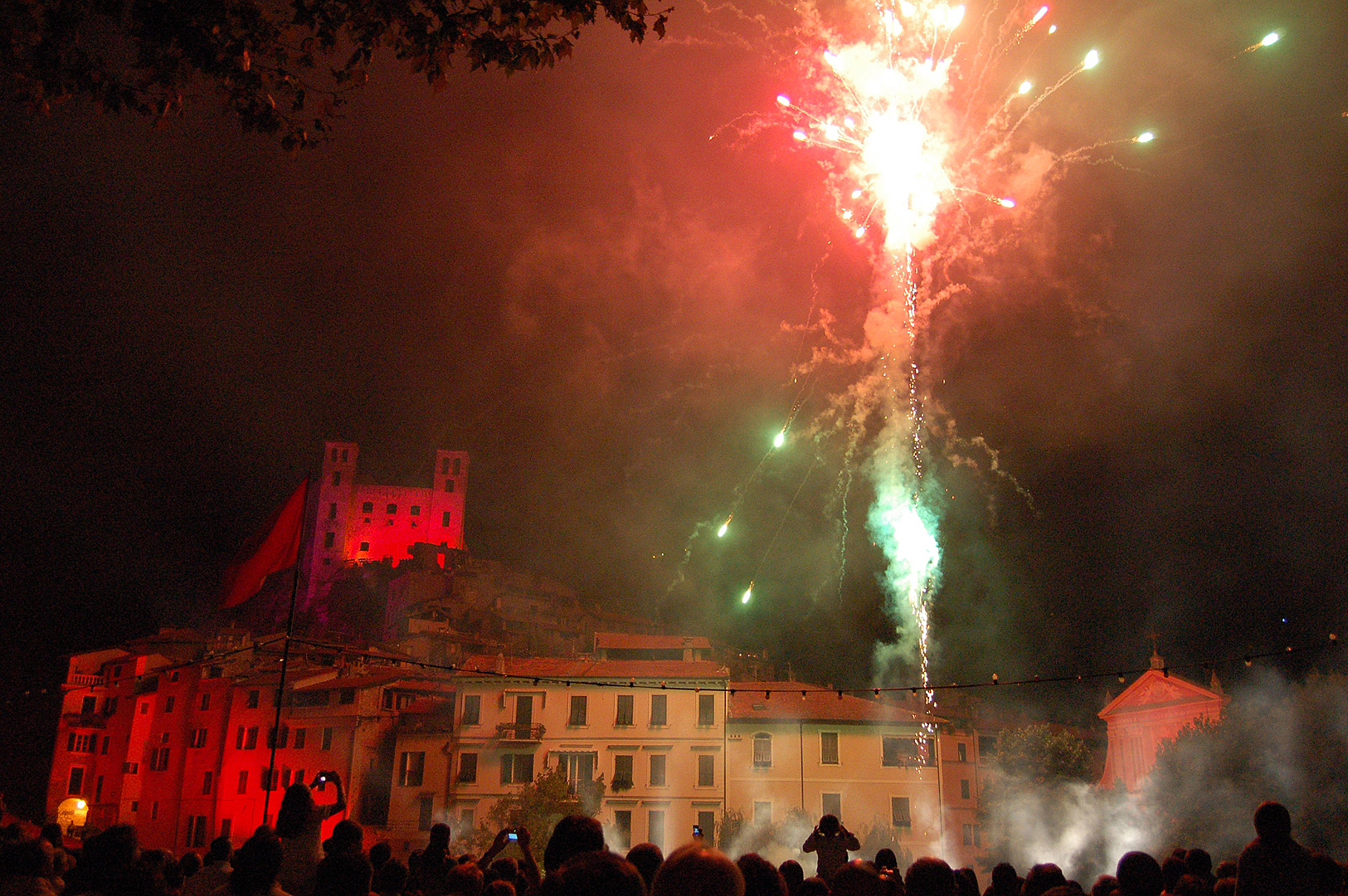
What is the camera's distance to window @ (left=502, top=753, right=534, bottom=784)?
122 feet

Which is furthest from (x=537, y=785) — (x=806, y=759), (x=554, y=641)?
(x=554, y=641)

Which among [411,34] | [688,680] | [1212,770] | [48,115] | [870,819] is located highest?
[411,34]

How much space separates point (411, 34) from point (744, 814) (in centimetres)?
3510

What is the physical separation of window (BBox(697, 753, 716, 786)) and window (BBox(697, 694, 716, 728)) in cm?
126

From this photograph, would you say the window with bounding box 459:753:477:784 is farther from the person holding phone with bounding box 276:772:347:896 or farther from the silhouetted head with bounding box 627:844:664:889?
the silhouetted head with bounding box 627:844:664:889

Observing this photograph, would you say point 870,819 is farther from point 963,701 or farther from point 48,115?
point 48,115

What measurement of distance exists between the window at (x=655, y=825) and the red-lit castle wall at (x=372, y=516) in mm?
50101

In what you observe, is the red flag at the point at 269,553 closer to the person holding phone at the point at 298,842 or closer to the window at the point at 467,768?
the person holding phone at the point at 298,842

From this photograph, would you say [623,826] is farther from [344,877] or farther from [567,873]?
[567,873]

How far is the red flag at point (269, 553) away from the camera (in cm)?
1498

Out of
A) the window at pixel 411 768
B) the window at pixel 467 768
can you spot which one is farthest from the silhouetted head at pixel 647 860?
the window at pixel 411 768

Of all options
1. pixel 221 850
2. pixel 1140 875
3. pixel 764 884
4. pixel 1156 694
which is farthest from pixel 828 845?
pixel 1156 694

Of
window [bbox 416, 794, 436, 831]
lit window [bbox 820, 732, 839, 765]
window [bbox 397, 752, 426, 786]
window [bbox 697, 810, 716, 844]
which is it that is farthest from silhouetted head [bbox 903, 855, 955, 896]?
window [bbox 397, 752, 426, 786]

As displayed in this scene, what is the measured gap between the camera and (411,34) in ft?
21.9
